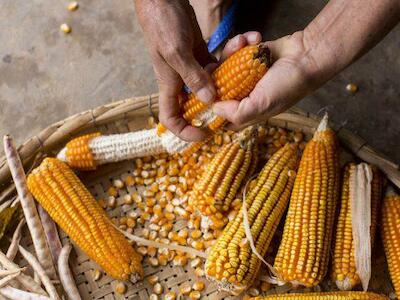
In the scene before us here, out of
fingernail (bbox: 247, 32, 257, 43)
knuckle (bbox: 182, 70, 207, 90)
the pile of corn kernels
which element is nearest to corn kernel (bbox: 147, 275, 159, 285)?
the pile of corn kernels

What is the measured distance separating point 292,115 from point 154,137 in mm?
449

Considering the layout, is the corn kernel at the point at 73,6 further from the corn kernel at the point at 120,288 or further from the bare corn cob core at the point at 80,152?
the corn kernel at the point at 120,288

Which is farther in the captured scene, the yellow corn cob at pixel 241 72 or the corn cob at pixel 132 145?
the corn cob at pixel 132 145

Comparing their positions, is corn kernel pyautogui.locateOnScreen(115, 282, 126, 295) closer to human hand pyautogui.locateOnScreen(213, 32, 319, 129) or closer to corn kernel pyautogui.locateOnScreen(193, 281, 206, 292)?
corn kernel pyautogui.locateOnScreen(193, 281, 206, 292)

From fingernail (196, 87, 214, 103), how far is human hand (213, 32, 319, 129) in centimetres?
3

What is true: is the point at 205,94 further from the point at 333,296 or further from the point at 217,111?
the point at 333,296

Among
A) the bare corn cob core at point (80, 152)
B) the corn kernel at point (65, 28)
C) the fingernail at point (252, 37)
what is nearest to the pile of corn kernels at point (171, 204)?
the bare corn cob core at point (80, 152)

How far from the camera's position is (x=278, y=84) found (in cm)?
140

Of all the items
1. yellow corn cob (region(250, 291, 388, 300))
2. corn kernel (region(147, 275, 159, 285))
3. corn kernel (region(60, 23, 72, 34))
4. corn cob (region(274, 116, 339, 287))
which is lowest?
yellow corn cob (region(250, 291, 388, 300))

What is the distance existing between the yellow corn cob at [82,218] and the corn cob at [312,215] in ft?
1.48

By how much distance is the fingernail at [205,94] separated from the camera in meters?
1.47

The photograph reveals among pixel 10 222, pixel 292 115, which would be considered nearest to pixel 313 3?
pixel 292 115

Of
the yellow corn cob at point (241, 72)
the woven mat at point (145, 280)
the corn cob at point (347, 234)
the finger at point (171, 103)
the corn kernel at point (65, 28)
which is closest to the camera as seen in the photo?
the yellow corn cob at point (241, 72)

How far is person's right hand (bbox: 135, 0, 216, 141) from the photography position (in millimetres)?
1439
